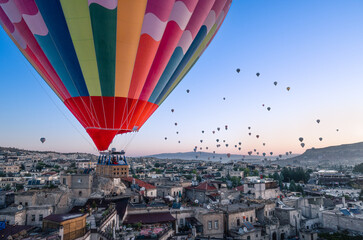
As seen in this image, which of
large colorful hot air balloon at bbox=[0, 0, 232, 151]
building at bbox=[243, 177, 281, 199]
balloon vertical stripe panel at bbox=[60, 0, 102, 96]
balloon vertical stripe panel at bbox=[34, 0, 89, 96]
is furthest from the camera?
building at bbox=[243, 177, 281, 199]

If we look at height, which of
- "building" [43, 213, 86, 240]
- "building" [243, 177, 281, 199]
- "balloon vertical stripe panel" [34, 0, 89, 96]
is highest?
"balloon vertical stripe panel" [34, 0, 89, 96]

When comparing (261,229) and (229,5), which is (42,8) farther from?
(261,229)

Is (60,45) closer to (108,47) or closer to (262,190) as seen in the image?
(108,47)

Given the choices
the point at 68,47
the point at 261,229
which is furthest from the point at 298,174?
the point at 68,47

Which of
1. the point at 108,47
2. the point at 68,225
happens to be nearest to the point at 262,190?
the point at 68,225

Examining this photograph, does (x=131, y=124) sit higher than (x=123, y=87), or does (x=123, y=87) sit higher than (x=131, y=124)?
(x=123, y=87)

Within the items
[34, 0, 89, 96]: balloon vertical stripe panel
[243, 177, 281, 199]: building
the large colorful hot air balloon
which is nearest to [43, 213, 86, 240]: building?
the large colorful hot air balloon

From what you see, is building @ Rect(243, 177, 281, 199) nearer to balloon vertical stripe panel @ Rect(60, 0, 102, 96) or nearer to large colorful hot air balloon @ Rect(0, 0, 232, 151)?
large colorful hot air balloon @ Rect(0, 0, 232, 151)
